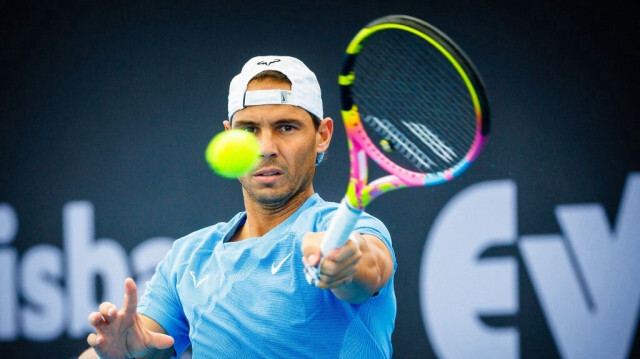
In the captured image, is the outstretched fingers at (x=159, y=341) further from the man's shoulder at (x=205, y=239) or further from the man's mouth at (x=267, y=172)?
the man's mouth at (x=267, y=172)

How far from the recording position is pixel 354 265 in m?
1.76

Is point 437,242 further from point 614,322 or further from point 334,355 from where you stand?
point 334,355

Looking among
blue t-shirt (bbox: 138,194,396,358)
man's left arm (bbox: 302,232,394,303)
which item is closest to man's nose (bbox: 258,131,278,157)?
blue t-shirt (bbox: 138,194,396,358)

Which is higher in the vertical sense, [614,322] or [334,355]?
[334,355]

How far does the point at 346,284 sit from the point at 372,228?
296 mm

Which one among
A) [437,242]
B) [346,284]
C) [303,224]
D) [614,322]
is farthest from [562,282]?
[346,284]

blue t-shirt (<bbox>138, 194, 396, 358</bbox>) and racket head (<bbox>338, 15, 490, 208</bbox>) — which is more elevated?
racket head (<bbox>338, 15, 490, 208</bbox>)

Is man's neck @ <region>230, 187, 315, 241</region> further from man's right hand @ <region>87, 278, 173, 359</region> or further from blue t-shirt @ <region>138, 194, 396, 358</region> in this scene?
man's right hand @ <region>87, 278, 173, 359</region>

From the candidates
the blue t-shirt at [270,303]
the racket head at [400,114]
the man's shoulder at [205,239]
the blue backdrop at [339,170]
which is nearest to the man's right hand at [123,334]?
the blue t-shirt at [270,303]

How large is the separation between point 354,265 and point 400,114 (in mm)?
622

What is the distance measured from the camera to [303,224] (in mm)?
2373

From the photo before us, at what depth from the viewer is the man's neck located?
254cm

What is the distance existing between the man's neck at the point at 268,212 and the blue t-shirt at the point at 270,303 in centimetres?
5

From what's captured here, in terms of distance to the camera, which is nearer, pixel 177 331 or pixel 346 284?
pixel 346 284
